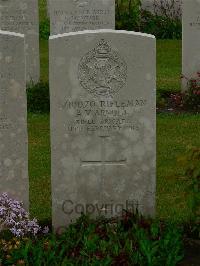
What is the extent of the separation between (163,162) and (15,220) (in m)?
3.01

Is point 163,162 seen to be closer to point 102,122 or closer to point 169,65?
point 102,122

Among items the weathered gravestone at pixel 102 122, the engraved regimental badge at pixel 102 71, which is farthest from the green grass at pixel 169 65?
the engraved regimental badge at pixel 102 71

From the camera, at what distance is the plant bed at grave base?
597cm

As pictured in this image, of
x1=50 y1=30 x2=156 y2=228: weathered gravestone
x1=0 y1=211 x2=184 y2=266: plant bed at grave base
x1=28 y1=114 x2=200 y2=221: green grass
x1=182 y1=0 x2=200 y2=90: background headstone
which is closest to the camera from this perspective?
x1=0 y1=211 x2=184 y2=266: plant bed at grave base

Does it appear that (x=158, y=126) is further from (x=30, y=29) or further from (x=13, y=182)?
(x=13, y=182)

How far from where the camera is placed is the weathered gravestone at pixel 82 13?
12.2 metres

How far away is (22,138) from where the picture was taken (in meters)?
6.81

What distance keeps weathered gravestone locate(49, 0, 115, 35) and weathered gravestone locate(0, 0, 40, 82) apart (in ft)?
1.45

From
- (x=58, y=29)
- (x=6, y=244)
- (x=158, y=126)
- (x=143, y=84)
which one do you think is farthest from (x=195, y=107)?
(x=6, y=244)

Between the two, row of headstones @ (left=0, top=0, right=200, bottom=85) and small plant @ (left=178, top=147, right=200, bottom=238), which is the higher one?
row of headstones @ (left=0, top=0, right=200, bottom=85)

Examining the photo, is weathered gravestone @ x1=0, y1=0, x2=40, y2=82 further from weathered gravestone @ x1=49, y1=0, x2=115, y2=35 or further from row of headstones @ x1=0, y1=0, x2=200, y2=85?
weathered gravestone @ x1=49, y1=0, x2=115, y2=35

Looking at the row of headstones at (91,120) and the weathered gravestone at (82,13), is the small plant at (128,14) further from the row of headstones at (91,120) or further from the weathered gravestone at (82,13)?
the row of headstones at (91,120)

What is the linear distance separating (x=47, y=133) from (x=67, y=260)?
15.8ft

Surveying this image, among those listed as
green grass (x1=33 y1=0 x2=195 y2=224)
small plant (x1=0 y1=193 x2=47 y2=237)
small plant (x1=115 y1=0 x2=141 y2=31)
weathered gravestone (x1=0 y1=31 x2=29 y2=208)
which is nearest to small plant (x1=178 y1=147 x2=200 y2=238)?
green grass (x1=33 y1=0 x2=195 y2=224)
